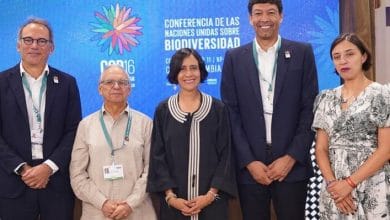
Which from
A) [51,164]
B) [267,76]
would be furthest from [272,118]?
[51,164]

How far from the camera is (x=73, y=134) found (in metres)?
2.97

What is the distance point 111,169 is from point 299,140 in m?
1.05

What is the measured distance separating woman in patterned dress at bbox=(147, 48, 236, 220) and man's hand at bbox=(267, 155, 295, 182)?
0.71 ft

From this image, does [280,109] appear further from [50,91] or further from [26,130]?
[26,130]

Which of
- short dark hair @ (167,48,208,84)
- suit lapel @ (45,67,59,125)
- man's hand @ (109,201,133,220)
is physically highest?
short dark hair @ (167,48,208,84)

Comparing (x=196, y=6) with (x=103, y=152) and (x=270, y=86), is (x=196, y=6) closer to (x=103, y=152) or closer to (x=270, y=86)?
(x=270, y=86)

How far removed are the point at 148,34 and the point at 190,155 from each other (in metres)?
1.52

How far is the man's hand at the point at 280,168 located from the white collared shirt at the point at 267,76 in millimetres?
126

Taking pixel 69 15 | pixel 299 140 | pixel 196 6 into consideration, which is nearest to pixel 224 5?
pixel 196 6

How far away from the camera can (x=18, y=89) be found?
2.86 metres

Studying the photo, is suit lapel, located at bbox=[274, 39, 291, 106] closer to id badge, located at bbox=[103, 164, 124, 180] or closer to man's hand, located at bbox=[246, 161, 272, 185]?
man's hand, located at bbox=[246, 161, 272, 185]

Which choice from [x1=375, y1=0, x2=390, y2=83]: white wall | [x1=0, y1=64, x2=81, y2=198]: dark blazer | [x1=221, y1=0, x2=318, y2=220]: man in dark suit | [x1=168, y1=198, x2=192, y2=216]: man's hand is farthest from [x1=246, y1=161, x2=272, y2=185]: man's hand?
[x1=375, y1=0, x2=390, y2=83]: white wall

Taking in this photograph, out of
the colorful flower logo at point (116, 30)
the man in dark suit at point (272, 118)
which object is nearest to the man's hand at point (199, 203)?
the man in dark suit at point (272, 118)

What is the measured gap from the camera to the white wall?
152 inches
